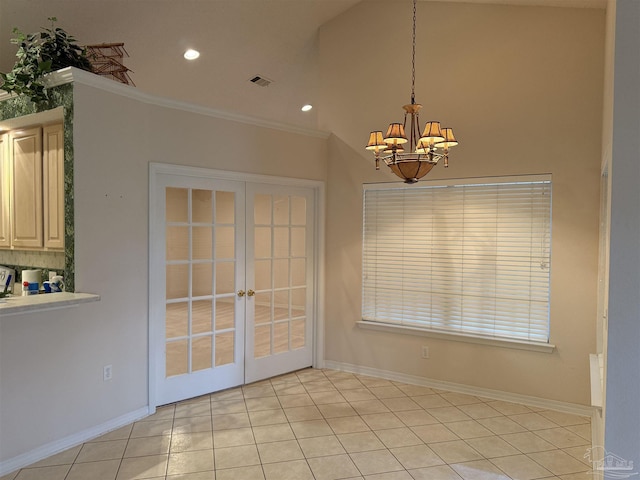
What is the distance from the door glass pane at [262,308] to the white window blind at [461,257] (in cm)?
104

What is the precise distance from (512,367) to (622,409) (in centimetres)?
219

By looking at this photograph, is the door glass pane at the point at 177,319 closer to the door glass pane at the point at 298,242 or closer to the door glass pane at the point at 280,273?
the door glass pane at the point at 280,273

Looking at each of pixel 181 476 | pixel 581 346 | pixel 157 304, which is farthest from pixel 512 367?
pixel 157 304

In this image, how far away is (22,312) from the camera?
2.88 metres

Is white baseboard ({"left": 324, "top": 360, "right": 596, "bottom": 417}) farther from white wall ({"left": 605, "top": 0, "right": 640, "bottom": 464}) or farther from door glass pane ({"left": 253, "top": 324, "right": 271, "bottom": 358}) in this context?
white wall ({"left": 605, "top": 0, "right": 640, "bottom": 464})

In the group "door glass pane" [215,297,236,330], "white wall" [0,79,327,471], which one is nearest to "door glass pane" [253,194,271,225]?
"white wall" [0,79,327,471]

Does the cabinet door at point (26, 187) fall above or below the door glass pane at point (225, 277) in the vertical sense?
above

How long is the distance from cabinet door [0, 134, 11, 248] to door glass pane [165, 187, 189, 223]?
4.82 ft

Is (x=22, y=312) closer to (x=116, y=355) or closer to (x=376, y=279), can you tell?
(x=116, y=355)

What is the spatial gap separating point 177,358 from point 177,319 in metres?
0.38

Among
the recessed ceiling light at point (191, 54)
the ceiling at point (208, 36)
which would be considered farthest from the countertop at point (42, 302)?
the recessed ceiling light at point (191, 54)

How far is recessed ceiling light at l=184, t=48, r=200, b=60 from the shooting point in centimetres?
510

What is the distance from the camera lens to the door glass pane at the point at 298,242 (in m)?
4.94

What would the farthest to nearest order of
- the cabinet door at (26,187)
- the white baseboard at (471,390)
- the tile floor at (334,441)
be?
the white baseboard at (471,390) → the cabinet door at (26,187) → the tile floor at (334,441)
